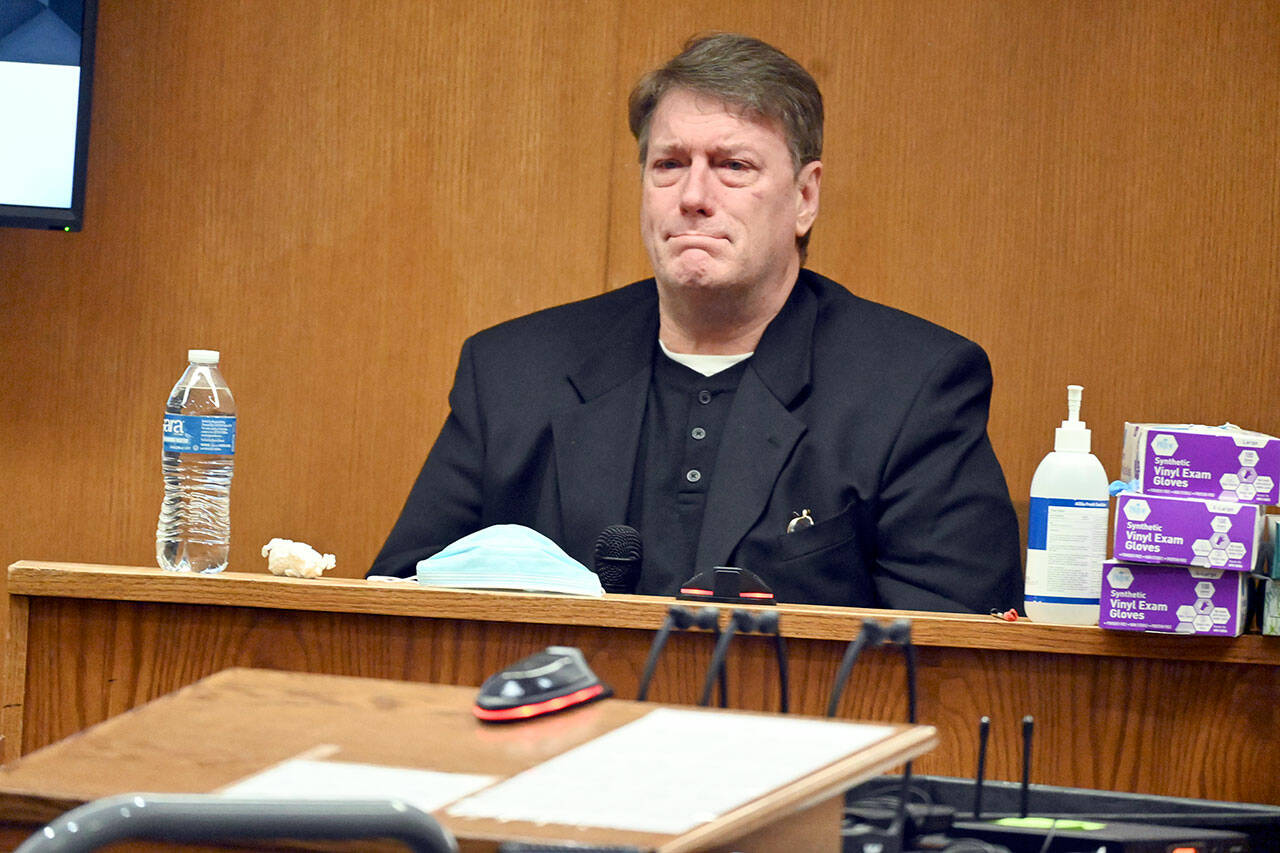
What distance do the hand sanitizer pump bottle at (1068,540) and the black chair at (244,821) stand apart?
1170 millimetres

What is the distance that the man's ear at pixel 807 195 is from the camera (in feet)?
8.30

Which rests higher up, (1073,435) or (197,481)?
(1073,435)

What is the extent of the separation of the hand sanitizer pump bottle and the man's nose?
2.90 ft

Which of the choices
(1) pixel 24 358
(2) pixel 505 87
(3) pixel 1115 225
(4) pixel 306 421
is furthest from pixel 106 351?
(3) pixel 1115 225

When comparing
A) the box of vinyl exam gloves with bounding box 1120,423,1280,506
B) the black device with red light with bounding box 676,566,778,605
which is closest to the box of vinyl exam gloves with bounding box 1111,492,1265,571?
the box of vinyl exam gloves with bounding box 1120,423,1280,506

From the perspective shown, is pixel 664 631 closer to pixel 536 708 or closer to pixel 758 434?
pixel 536 708

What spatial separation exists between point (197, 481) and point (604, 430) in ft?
2.09

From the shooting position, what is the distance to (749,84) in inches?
95.8

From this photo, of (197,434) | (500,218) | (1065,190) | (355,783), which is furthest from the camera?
(500,218)

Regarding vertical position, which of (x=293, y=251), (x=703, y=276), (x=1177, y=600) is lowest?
(x=1177, y=600)

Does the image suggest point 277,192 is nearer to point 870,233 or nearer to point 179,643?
point 870,233

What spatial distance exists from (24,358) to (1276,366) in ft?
8.57

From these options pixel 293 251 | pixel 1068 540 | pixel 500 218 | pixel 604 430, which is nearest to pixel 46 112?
pixel 293 251

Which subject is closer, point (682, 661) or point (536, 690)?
point (536, 690)
